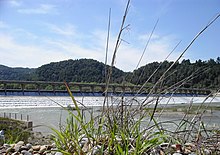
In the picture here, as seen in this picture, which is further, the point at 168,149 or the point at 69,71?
the point at 69,71

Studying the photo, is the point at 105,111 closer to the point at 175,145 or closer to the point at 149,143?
the point at 149,143

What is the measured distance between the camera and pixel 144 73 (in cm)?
163

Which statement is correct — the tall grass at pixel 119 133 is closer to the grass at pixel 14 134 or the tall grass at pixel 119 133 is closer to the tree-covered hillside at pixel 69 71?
the grass at pixel 14 134

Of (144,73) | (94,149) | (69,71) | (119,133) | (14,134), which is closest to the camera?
(94,149)

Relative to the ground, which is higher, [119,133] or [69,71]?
[69,71]

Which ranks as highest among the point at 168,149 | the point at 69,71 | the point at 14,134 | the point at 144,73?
the point at 69,71

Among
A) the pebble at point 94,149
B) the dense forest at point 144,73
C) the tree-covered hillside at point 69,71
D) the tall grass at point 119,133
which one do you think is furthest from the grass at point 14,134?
the tree-covered hillside at point 69,71

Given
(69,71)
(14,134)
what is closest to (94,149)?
(14,134)

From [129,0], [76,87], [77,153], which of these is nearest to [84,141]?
[77,153]

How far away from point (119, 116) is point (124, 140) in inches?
9.9

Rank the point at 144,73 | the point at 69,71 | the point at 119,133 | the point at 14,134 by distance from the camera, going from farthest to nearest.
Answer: the point at 69,71 → the point at 14,134 → the point at 144,73 → the point at 119,133

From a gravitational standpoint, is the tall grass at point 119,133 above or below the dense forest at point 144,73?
below

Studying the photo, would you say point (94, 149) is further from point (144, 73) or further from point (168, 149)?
point (144, 73)

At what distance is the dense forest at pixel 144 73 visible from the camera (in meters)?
1.50
